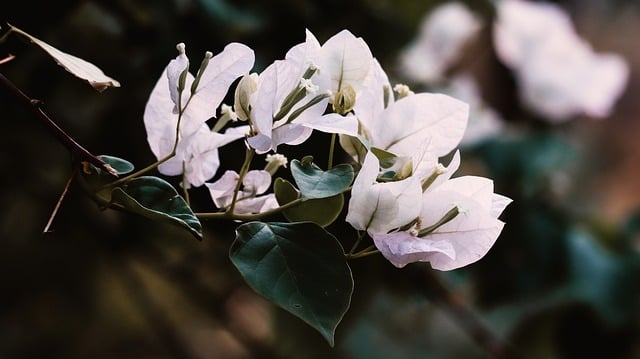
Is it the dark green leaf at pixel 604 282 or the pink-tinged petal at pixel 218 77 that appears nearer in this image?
the pink-tinged petal at pixel 218 77

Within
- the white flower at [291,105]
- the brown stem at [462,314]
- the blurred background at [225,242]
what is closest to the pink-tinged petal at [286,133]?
the white flower at [291,105]

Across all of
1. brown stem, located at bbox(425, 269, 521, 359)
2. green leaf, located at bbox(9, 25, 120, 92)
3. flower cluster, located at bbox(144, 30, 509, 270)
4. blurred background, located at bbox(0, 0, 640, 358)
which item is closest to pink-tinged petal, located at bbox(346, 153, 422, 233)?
flower cluster, located at bbox(144, 30, 509, 270)

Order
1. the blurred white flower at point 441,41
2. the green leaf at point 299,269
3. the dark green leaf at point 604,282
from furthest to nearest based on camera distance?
the blurred white flower at point 441,41, the dark green leaf at point 604,282, the green leaf at point 299,269

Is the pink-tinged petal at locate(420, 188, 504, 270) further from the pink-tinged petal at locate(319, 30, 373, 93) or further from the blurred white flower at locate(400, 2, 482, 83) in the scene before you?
the blurred white flower at locate(400, 2, 482, 83)

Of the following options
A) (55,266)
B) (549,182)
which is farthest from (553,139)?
(55,266)

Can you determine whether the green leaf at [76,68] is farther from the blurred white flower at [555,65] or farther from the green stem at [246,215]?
the blurred white flower at [555,65]

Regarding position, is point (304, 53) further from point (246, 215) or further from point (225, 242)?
point (225, 242)

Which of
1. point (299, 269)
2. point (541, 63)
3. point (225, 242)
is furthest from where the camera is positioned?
point (541, 63)

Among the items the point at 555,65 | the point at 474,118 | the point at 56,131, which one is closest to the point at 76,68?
the point at 56,131
